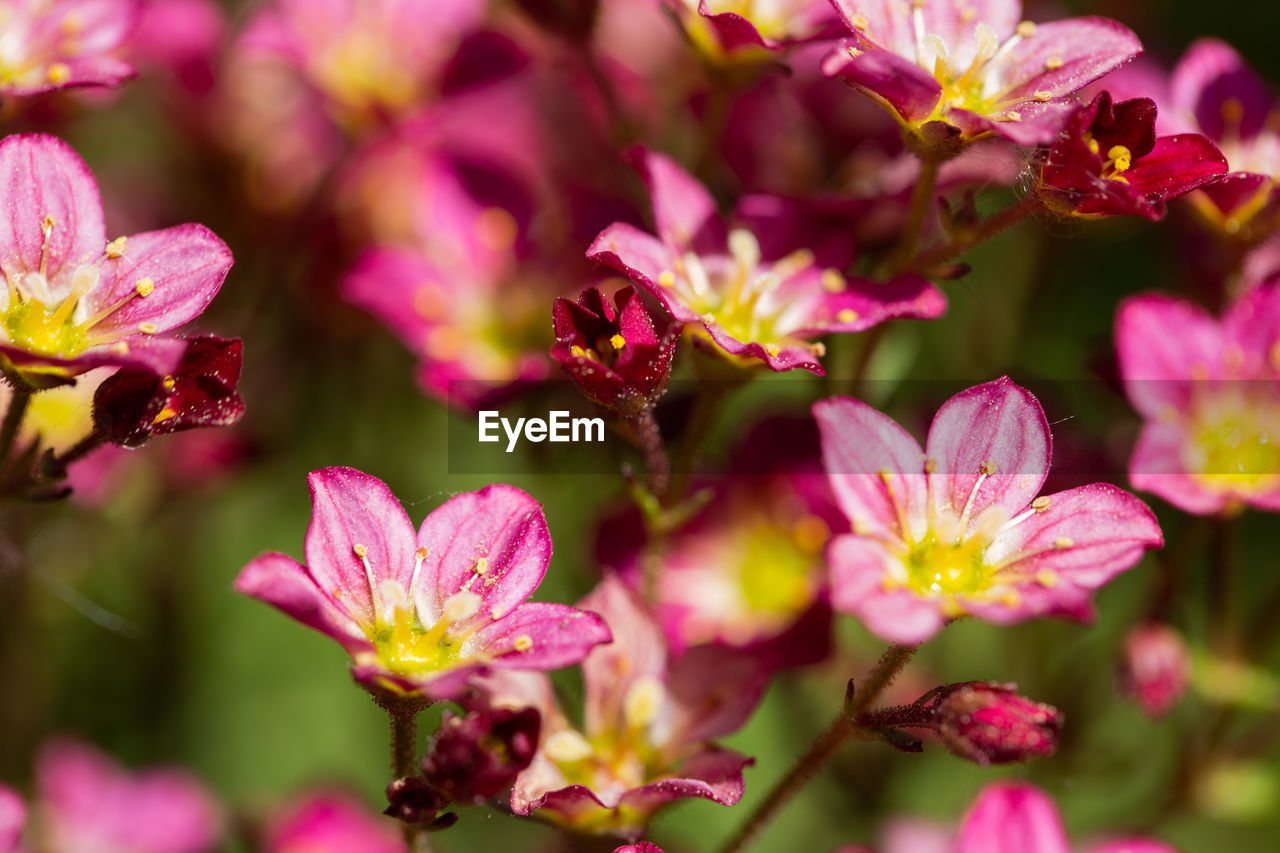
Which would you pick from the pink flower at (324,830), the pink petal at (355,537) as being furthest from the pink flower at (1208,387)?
the pink flower at (324,830)

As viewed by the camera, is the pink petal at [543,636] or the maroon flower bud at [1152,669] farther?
the maroon flower bud at [1152,669]

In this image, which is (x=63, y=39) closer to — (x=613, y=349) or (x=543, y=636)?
(x=613, y=349)

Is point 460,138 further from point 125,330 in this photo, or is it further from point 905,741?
→ point 905,741

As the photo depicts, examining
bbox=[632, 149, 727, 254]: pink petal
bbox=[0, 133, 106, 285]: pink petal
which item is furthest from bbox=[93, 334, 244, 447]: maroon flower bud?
bbox=[632, 149, 727, 254]: pink petal

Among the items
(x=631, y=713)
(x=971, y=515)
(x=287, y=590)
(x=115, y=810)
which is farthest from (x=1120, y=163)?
(x=115, y=810)

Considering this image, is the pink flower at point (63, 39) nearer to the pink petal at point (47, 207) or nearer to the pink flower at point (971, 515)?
the pink petal at point (47, 207)

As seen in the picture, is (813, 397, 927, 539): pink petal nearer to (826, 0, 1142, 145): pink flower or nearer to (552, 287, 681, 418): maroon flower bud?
(552, 287, 681, 418): maroon flower bud
